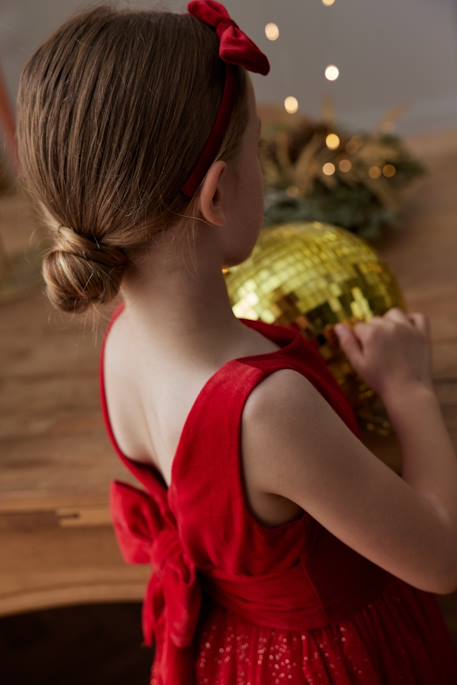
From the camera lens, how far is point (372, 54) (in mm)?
1756

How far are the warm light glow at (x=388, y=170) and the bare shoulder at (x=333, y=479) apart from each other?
74 cm

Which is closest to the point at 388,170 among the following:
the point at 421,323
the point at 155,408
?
the point at 421,323

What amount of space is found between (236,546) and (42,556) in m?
0.44

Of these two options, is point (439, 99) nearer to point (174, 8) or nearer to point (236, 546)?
point (174, 8)

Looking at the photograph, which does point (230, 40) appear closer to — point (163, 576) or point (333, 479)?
point (333, 479)

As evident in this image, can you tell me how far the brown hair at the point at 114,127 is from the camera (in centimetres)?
56

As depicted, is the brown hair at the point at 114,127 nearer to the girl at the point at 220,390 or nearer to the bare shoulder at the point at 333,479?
the girl at the point at 220,390

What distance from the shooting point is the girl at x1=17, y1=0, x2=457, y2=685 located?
1.86 feet

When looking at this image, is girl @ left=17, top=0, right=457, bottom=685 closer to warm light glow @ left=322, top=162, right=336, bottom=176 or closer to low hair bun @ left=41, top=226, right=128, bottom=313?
low hair bun @ left=41, top=226, right=128, bottom=313

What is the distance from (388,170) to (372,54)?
58 centimetres

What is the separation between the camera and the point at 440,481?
2.27 ft

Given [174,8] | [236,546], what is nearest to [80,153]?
[174,8]

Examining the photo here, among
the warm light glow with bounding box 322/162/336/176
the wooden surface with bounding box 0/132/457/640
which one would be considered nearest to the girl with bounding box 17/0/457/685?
the wooden surface with bounding box 0/132/457/640

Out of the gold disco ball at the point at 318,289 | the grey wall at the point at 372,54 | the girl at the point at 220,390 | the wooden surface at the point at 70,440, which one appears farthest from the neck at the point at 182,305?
the grey wall at the point at 372,54
